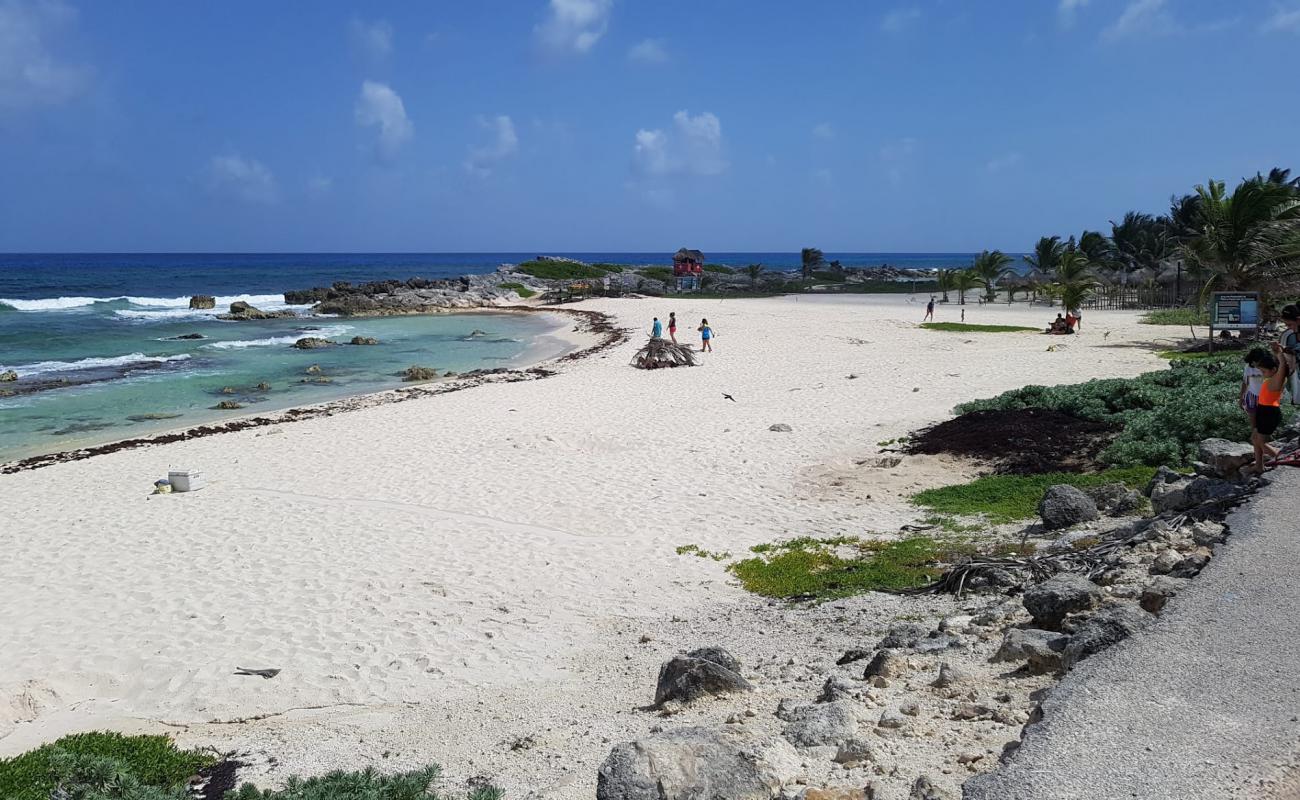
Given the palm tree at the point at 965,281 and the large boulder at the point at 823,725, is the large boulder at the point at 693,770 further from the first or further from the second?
the palm tree at the point at 965,281

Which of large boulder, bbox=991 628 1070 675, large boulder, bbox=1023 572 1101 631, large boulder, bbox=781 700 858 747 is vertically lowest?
large boulder, bbox=781 700 858 747

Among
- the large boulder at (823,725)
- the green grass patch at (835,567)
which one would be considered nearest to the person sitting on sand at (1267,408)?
the green grass patch at (835,567)

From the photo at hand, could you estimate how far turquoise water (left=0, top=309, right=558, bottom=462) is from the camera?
792 inches

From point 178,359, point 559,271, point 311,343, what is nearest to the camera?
point 178,359

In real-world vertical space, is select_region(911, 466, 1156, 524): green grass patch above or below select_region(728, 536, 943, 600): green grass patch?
above

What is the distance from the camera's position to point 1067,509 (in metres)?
8.08

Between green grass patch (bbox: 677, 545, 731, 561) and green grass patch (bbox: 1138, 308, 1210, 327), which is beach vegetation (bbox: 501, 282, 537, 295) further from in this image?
green grass patch (bbox: 677, 545, 731, 561)

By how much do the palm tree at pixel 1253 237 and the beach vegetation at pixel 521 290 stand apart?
48.4m

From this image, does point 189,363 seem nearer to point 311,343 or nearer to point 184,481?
point 311,343

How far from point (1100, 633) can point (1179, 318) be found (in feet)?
104

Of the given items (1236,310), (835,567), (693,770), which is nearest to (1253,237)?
(1236,310)

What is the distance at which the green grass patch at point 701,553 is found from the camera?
8.86m

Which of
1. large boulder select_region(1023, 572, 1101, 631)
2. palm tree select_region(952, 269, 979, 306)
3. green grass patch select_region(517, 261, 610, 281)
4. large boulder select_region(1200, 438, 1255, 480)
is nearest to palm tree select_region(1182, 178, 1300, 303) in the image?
large boulder select_region(1200, 438, 1255, 480)

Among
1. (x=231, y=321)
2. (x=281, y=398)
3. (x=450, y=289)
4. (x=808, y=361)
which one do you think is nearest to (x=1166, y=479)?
(x=808, y=361)
